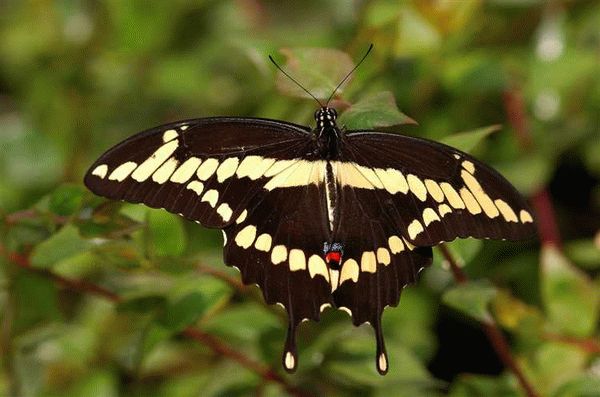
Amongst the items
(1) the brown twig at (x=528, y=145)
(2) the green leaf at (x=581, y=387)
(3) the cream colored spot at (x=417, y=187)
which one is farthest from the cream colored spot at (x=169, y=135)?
(1) the brown twig at (x=528, y=145)

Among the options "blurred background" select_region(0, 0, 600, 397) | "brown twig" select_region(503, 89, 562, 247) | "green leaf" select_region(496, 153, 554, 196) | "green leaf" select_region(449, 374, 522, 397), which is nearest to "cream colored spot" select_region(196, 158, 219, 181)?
"blurred background" select_region(0, 0, 600, 397)

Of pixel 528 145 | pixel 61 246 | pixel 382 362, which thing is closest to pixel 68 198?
pixel 61 246

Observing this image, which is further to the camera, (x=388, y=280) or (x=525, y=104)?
(x=525, y=104)

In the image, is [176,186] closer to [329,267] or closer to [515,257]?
[329,267]

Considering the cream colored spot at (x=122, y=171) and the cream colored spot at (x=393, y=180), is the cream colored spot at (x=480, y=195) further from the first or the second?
the cream colored spot at (x=122, y=171)

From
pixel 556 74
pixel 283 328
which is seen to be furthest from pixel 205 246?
pixel 556 74

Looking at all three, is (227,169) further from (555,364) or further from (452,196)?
(555,364)
